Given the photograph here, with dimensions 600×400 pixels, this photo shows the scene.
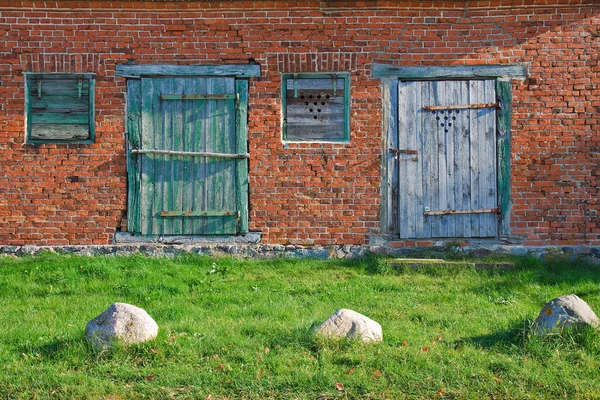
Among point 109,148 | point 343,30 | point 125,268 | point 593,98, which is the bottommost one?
point 125,268

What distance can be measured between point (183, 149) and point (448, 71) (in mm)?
3635

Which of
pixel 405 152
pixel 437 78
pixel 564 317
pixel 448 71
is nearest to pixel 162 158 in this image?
pixel 405 152

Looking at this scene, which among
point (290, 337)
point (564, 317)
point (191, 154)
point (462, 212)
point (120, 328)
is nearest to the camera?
point (120, 328)

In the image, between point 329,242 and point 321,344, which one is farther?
point 329,242

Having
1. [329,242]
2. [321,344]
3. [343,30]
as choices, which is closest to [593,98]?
[343,30]

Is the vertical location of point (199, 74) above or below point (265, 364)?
above

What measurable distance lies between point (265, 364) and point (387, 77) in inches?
197

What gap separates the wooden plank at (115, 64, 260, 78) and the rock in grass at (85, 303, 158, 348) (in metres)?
4.30

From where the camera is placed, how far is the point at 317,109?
342 inches

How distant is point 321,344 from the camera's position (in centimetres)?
496

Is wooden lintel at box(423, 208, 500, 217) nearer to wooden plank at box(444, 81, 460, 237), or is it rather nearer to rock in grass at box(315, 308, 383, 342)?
wooden plank at box(444, 81, 460, 237)

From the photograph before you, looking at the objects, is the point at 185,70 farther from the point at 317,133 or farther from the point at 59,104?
the point at 317,133

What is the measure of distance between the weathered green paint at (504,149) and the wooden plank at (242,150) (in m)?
3.33

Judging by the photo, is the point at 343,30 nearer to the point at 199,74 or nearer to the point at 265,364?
the point at 199,74
